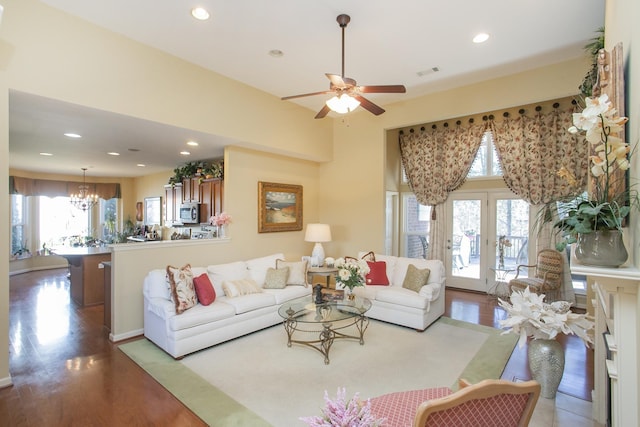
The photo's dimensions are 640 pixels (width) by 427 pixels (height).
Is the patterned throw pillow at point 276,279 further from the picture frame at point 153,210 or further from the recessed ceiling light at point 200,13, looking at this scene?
the picture frame at point 153,210

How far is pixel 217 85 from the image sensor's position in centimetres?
447

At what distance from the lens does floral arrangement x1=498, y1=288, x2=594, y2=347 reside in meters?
2.45

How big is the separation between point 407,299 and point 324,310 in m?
1.28

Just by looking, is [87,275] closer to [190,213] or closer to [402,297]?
[190,213]

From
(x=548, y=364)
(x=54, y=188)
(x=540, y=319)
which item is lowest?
(x=548, y=364)

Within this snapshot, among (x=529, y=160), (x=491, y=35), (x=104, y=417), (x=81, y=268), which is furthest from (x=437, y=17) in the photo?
(x=81, y=268)

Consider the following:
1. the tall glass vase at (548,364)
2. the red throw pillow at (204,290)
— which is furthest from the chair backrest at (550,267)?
the red throw pillow at (204,290)

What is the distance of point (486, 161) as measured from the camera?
620 centimetres

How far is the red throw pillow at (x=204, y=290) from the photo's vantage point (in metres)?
3.83

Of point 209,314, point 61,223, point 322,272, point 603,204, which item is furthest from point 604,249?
point 61,223

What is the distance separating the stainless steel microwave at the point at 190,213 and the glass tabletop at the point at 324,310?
3.43m

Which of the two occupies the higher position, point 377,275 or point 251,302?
point 377,275

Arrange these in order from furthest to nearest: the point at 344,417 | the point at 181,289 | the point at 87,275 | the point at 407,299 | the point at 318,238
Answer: the point at 318,238
the point at 87,275
the point at 407,299
the point at 181,289
the point at 344,417

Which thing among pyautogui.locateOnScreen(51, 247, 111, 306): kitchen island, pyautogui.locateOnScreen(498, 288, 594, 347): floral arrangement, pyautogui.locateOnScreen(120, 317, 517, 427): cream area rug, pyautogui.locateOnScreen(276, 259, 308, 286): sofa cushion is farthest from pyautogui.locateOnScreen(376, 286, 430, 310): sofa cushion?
pyautogui.locateOnScreen(51, 247, 111, 306): kitchen island
